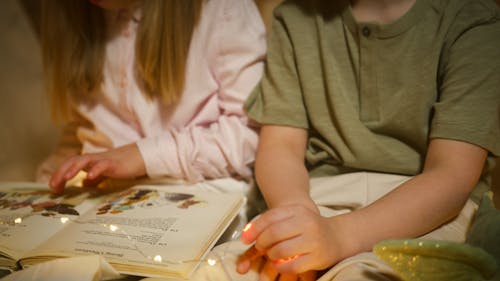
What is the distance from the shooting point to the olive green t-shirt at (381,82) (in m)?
0.63

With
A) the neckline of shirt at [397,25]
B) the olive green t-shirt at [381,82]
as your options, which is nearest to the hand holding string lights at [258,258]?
the olive green t-shirt at [381,82]

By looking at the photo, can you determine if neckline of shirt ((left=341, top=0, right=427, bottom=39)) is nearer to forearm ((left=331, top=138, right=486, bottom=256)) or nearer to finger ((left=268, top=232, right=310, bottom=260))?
forearm ((left=331, top=138, right=486, bottom=256))

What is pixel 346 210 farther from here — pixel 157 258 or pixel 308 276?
pixel 157 258

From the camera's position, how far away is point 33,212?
2.42 feet

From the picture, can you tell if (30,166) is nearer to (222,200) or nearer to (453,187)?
(222,200)

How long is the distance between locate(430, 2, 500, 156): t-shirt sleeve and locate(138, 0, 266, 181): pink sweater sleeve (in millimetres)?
332

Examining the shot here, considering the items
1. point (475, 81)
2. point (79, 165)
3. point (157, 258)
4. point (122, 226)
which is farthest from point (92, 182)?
point (475, 81)

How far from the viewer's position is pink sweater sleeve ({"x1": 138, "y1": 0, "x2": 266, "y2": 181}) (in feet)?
2.69

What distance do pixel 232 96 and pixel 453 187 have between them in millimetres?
407

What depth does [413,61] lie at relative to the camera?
26.6 inches

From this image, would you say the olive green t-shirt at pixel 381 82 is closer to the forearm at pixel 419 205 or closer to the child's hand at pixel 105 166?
the forearm at pixel 419 205

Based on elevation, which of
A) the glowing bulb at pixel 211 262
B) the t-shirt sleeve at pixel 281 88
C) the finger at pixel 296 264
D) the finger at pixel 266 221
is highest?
the t-shirt sleeve at pixel 281 88

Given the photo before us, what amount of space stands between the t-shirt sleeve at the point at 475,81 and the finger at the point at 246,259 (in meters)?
0.30

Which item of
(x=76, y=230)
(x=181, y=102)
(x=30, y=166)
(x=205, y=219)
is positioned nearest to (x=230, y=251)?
(x=205, y=219)
